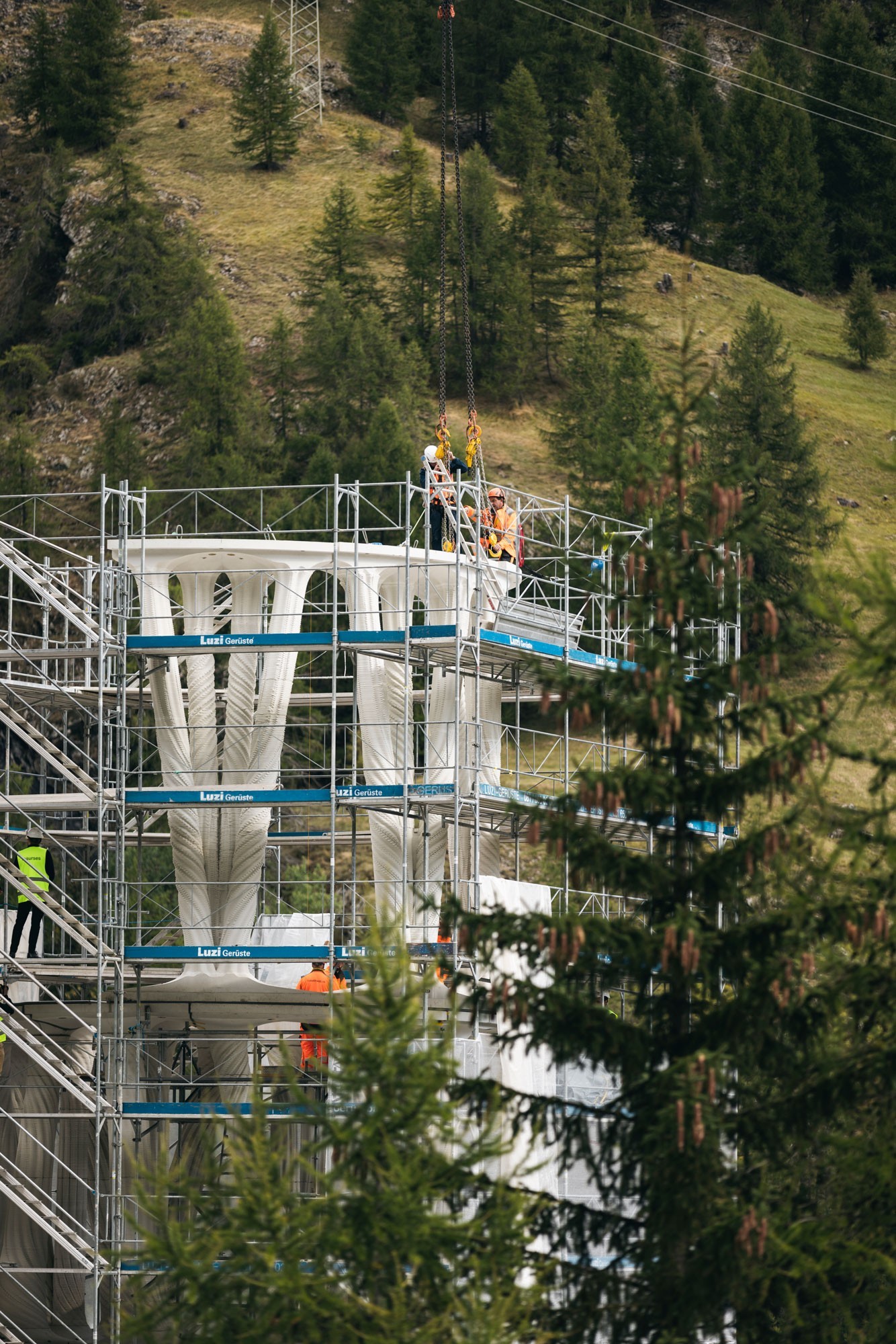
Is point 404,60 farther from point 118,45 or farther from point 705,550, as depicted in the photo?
point 705,550

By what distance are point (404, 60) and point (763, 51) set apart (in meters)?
14.4

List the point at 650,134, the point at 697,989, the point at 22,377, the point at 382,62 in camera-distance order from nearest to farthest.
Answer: the point at 697,989 → the point at 22,377 → the point at 650,134 → the point at 382,62

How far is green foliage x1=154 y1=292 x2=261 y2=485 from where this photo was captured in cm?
5769

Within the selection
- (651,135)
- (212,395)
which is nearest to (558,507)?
(212,395)

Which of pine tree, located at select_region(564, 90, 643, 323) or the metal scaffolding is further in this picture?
pine tree, located at select_region(564, 90, 643, 323)

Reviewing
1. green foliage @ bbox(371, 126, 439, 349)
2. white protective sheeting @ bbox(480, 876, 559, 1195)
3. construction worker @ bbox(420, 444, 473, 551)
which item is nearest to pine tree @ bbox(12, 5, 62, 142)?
green foliage @ bbox(371, 126, 439, 349)

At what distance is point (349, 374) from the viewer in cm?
6172

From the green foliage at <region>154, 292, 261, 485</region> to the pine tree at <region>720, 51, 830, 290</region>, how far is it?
27.4 meters

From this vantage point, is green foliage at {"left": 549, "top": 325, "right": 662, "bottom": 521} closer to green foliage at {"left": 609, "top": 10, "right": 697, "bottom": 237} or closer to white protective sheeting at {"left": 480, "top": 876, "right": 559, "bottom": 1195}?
white protective sheeting at {"left": 480, "top": 876, "right": 559, "bottom": 1195}

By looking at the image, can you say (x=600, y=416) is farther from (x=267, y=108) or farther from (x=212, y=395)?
(x=267, y=108)

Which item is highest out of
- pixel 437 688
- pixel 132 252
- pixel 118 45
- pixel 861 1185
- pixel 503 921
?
pixel 118 45

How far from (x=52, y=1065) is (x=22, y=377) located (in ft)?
169

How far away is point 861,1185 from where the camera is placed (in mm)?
15242

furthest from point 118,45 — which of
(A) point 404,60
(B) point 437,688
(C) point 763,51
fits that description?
(B) point 437,688
